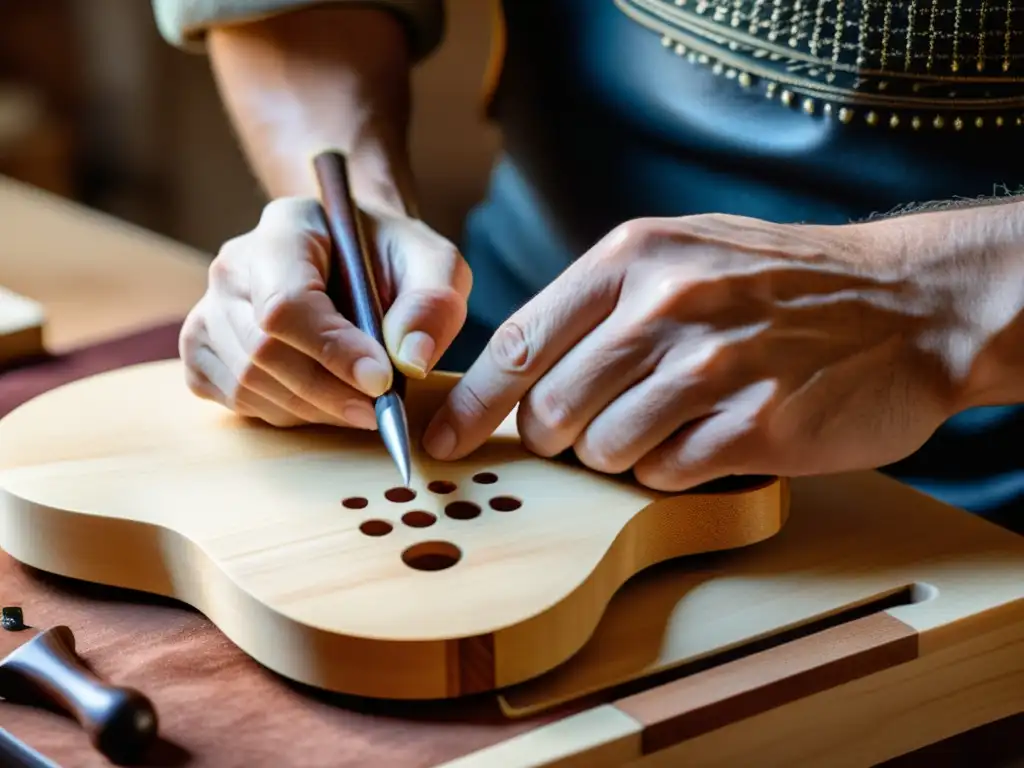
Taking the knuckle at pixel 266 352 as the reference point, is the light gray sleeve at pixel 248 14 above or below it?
above

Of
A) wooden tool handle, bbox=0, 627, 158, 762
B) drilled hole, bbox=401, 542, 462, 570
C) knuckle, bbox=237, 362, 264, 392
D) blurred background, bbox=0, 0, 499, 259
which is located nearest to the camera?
wooden tool handle, bbox=0, 627, 158, 762

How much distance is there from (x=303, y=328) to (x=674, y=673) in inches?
11.0

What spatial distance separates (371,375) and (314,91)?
444 millimetres

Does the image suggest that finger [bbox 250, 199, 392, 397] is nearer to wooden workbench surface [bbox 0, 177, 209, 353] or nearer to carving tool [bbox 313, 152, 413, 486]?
carving tool [bbox 313, 152, 413, 486]

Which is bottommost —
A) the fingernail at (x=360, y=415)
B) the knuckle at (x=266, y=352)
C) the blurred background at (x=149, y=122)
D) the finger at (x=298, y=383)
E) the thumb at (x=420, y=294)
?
the blurred background at (x=149, y=122)

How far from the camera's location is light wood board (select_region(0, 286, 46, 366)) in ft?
3.28

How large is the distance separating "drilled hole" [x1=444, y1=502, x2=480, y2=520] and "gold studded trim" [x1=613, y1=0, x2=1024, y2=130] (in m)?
0.39

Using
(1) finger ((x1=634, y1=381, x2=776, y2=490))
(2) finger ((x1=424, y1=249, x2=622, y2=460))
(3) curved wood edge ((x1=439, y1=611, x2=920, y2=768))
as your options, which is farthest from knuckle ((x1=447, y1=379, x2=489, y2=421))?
(3) curved wood edge ((x1=439, y1=611, x2=920, y2=768))

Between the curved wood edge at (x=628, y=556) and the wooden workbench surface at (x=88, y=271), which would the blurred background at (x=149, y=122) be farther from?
the curved wood edge at (x=628, y=556)

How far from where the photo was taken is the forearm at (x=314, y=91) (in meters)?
1.04

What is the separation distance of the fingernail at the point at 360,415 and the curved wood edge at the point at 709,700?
0.23 meters

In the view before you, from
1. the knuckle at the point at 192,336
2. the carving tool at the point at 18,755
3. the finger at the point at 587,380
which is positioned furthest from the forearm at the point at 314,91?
the carving tool at the point at 18,755

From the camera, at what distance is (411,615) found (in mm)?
570

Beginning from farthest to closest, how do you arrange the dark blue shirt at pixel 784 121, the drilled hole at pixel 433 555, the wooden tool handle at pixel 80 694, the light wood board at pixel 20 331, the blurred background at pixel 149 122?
the blurred background at pixel 149 122 → the light wood board at pixel 20 331 → the dark blue shirt at pixel 784 121 → the drilled hole at pixel 433 555 → the wooden tool handle at pixel 80 694
